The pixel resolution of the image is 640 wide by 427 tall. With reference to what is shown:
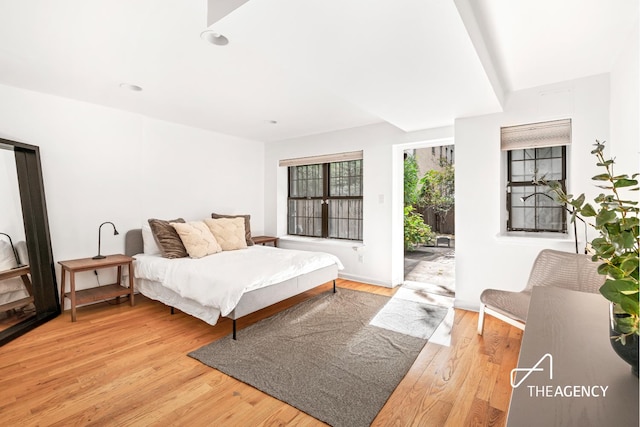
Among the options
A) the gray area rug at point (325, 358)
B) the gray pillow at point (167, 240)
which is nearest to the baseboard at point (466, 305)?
the gray area rug at point (325, 358)

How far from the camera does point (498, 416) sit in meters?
1.66

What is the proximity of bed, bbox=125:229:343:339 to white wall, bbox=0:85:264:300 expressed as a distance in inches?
16.6

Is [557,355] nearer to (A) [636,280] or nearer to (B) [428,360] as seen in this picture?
(A) [636,280]

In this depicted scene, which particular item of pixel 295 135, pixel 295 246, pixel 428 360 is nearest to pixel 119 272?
pixel 295 246

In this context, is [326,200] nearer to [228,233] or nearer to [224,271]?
[228,233]

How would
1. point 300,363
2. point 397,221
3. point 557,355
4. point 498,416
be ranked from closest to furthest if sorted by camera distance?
point 557,355, point 498,416, point 300,363, point 397,221

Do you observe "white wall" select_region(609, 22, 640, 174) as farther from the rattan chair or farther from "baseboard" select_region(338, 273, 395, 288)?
"baseboard" select_region(338, 273, 395, 288)

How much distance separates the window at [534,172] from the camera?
2900 mm

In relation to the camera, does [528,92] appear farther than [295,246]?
No

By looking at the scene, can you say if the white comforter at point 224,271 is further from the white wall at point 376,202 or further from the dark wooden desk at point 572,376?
the dark wooden desk at point 572,376

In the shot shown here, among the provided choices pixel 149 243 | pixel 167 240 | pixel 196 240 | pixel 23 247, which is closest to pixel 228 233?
pixel 196 240

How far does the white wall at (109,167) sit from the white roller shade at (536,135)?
150 inches

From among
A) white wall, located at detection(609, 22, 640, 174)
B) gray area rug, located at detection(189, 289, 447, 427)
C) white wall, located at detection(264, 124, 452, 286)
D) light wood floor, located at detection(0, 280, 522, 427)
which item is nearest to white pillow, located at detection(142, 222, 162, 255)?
light wood floor, located at detection(0, 280, 522, 427)

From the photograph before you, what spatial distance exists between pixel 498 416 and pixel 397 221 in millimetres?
2718
